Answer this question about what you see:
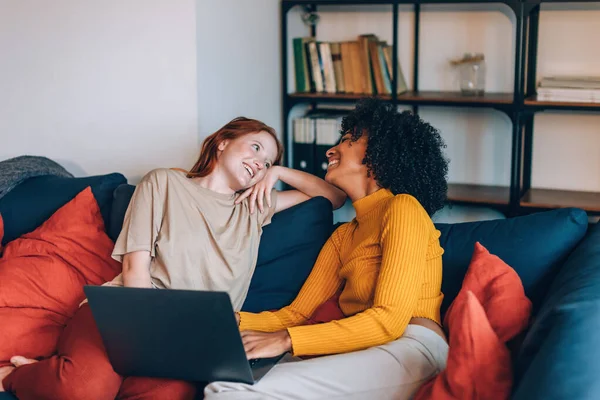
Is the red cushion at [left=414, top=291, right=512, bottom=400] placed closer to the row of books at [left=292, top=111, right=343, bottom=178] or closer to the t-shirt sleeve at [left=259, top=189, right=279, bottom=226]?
the t-shirt sleeve at [left=259, top=189, right=279, bottom=226]

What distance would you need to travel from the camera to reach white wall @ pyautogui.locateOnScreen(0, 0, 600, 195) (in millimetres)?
2994

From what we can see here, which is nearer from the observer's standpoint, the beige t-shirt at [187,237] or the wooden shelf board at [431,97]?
the beige t-shirt at [187,237]

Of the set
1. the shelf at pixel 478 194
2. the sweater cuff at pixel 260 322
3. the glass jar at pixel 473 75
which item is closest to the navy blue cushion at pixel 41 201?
the sweater cuff at pixel 260 322

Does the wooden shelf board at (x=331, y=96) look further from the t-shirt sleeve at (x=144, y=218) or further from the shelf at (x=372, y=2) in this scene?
the t-shirt sleeve at (x=144, y=218)

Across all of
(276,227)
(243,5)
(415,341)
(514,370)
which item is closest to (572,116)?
(243,5)

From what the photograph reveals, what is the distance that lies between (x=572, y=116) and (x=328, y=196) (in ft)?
5.17

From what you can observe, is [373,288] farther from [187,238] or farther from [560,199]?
[560,199]

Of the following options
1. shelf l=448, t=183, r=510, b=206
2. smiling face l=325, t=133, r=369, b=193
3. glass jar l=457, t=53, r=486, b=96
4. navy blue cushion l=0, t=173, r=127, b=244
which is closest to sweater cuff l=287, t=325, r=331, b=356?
smiling face l=325, t=133, r=369, b=193

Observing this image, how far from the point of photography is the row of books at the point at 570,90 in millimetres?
3307

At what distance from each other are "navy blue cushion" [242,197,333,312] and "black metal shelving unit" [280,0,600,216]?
1.25 meters

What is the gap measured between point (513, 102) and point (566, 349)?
210 centimetres

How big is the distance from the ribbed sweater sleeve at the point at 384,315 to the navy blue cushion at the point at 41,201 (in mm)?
955

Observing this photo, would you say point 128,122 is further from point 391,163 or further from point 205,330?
point 205,330

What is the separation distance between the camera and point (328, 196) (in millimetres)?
2506
